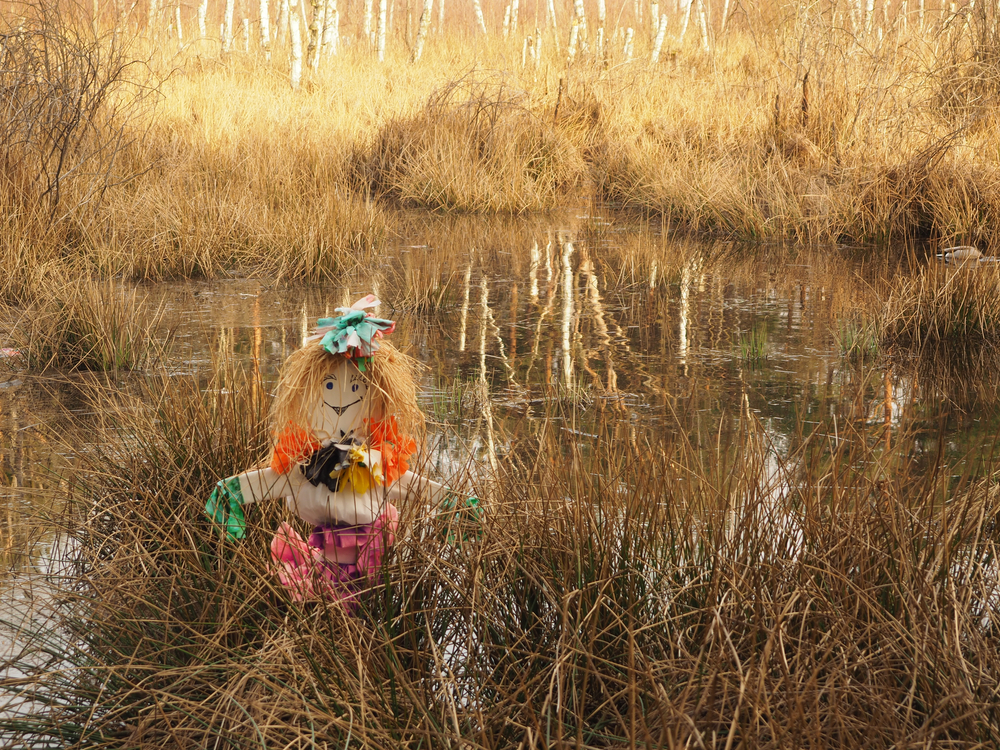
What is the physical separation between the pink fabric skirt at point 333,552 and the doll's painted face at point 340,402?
20 cm

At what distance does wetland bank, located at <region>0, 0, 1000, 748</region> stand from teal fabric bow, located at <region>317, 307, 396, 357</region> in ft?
1.20

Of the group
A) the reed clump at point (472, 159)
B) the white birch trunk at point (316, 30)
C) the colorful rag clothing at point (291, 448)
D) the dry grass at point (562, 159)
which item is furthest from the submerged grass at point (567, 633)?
the white birch trunk at point (316, 30)

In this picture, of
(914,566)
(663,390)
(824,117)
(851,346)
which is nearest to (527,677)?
(914,566)

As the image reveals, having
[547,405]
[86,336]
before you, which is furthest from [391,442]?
[86,336]

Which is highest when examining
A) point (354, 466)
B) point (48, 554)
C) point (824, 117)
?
point (824, 117)

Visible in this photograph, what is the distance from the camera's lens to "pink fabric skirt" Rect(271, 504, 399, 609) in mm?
2100

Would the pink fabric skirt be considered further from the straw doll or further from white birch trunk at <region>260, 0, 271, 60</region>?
white birch trunk at <region>260, 0, 271, 60</region>

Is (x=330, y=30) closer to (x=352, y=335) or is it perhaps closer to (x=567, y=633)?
(x=352, y=335)

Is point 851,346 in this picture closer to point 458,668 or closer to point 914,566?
Result: point 914,566

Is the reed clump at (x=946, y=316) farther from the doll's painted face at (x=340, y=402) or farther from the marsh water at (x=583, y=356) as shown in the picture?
the doll's painted face at (x=340, y=402)

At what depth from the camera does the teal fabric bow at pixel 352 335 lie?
6.89 feet

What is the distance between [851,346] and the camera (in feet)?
15.4

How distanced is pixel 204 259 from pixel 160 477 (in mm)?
4174

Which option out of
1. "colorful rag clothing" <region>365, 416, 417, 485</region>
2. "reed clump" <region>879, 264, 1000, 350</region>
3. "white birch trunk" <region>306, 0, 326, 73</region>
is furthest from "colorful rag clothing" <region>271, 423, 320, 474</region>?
"white birch trunk" <region>306, 0, 326, 73</region>
